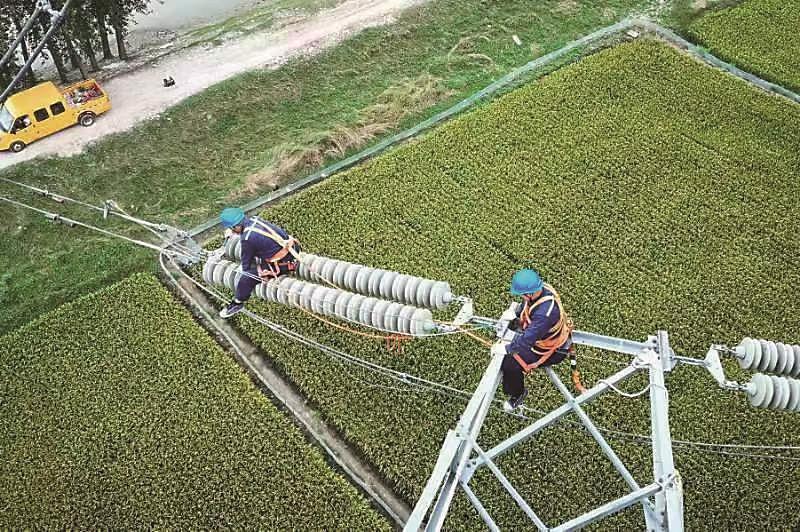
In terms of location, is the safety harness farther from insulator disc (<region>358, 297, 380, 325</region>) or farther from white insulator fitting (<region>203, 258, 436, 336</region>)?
insulator disc (<region>358, 297, 380, 325</region>)

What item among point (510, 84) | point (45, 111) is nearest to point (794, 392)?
point (510, 84)

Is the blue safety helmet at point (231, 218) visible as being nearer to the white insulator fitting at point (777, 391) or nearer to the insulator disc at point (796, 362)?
the white insulator fitting at point (777, 391)

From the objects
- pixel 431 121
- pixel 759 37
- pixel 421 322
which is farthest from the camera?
pixel 759 37

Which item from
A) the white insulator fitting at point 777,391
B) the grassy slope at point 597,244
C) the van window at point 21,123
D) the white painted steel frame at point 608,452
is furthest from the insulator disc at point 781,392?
the van window at point 21,123

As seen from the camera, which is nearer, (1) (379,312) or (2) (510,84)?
(1) (379,312)

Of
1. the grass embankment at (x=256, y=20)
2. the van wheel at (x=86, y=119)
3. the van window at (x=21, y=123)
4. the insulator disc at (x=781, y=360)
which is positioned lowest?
the insulator disc at (x=781, y=360)

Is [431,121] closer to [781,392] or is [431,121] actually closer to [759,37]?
[759,37]
